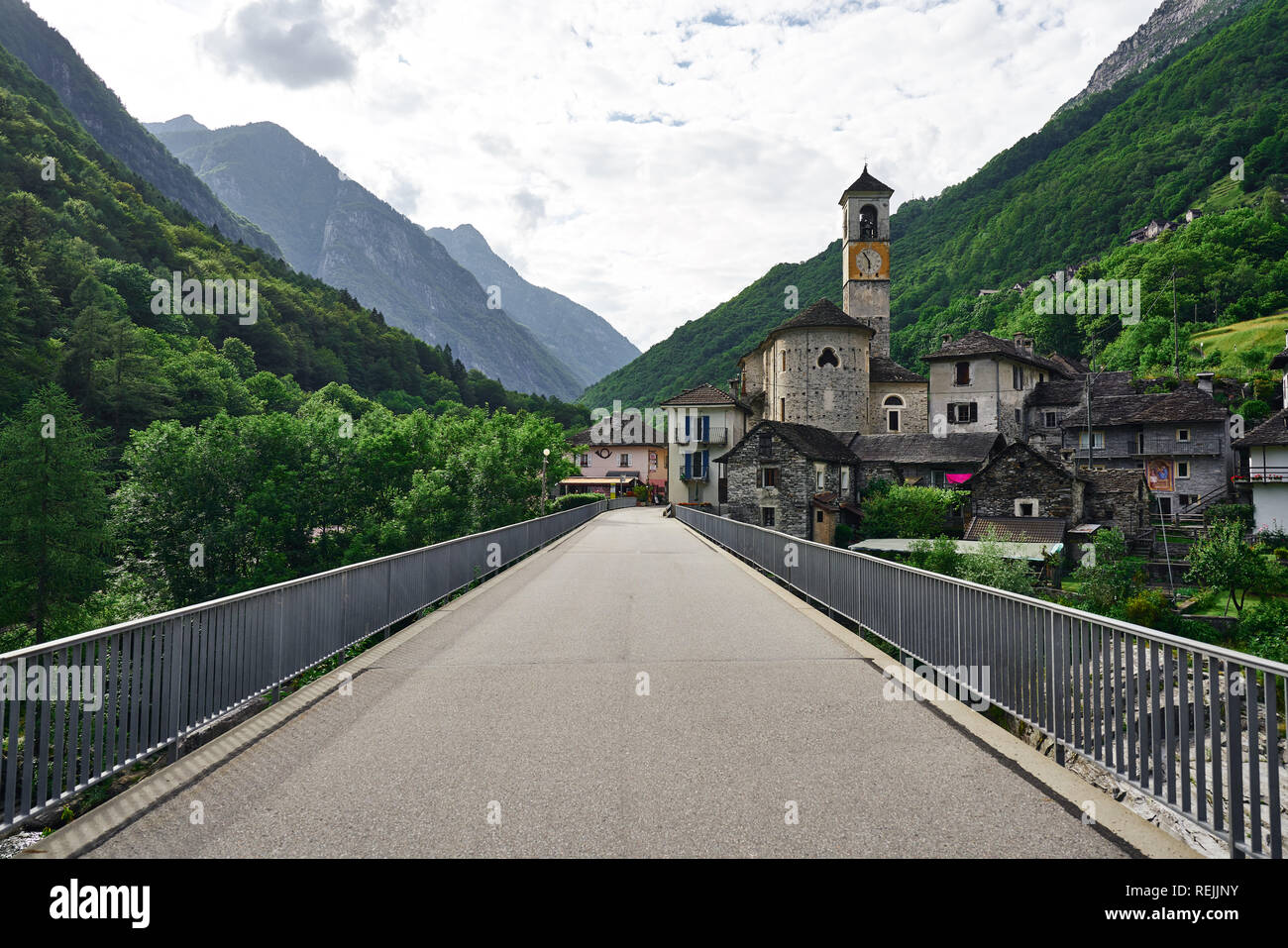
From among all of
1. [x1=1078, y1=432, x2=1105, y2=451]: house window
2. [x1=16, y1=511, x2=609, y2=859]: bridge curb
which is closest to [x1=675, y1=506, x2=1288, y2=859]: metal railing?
[x1=16, y1=511, x2=609, y2=859]: bridge curb

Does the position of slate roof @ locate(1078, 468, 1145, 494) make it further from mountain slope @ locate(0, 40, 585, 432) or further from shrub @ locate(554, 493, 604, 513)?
mountain slope @ locate(0, 40, 585, 432)

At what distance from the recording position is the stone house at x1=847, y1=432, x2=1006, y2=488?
50.0m

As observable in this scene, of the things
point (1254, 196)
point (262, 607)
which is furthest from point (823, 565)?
point (1254, 196)

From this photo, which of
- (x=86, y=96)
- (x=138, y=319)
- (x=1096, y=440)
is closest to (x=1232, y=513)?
(x=1096, y=440)

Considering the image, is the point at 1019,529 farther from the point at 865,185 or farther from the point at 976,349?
the point at 865,185

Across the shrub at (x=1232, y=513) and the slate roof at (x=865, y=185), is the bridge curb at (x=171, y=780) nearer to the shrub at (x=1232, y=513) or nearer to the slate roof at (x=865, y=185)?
the shrub at (x=1232, y=513)

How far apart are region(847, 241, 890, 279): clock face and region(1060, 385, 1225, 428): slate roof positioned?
792 inches

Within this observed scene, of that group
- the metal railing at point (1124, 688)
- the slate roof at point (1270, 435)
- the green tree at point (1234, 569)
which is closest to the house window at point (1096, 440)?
the slate roof at point (1270, 435)

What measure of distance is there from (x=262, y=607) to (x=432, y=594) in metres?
5.73

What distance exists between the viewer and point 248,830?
12.9 feet

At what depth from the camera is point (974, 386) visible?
5988 centimetres

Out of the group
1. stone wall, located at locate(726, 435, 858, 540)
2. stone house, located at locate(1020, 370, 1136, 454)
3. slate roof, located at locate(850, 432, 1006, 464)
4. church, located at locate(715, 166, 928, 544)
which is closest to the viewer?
stone wall, located at locate(726, 435, 858, 540)

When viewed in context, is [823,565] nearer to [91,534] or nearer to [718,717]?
[718,717]

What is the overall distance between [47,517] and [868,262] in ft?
202
